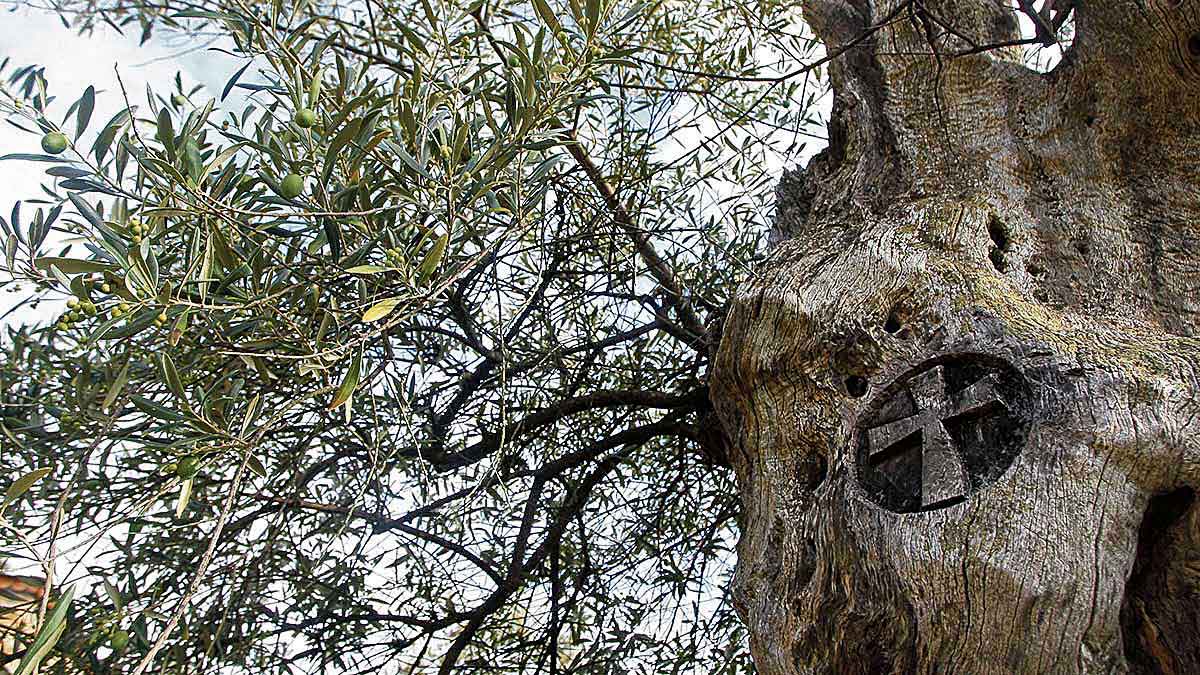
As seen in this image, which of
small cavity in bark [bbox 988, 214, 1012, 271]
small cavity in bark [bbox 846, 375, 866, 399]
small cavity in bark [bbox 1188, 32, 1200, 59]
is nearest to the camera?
small cavity in bark [bbox 846, 375, 866, 399]

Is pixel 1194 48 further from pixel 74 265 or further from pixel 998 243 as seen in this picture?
pixel 74 265

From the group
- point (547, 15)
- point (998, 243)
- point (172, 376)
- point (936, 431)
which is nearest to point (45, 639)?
point (172, 376)

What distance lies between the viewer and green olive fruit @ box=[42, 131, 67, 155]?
120 cm

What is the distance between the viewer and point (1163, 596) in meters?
1.40

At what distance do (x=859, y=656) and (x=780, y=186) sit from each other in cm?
113

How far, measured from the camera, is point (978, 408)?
145cm

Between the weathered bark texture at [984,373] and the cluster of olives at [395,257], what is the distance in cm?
63

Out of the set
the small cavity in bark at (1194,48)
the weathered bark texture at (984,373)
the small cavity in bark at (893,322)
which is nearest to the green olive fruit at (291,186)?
the weathered bark texture at (984,373)

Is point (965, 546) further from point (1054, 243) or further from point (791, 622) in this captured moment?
point (1054, 243)

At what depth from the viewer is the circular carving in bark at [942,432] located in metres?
1.42

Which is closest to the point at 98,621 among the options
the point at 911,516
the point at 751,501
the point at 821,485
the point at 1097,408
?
the point at 751,501

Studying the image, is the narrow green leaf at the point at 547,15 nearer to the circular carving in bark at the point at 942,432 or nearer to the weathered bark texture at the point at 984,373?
the weathered bark texture at the point at 984,373

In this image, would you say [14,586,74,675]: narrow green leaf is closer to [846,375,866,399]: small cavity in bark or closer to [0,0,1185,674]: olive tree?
[0,0,1185,674]: olive tree

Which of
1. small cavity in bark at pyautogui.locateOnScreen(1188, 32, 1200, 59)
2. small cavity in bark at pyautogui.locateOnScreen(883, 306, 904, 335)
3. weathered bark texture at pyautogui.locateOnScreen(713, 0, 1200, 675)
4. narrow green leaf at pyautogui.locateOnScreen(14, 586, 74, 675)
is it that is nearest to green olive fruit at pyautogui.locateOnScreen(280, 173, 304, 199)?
narrow green leaf at pyautogui.locateOnScreen(14, 586, 74, 675)
